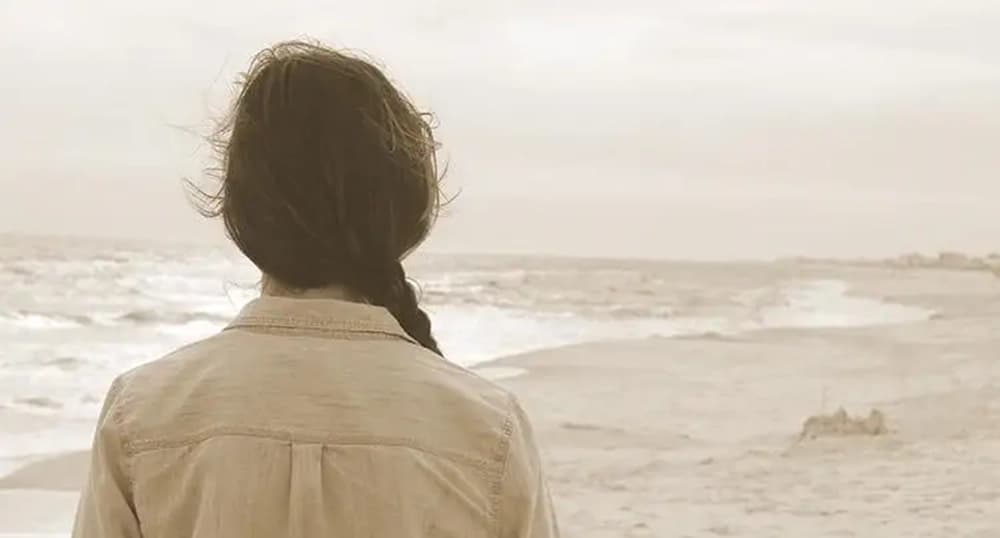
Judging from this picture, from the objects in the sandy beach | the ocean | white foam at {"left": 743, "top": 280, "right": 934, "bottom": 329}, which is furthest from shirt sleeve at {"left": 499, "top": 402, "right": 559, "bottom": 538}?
white foam at {"left": 743, "top": 280, "right": 934, "bottom": 329}

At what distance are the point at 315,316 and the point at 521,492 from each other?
0.16m

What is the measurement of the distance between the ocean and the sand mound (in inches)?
52.7

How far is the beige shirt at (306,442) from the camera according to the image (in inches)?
33.3

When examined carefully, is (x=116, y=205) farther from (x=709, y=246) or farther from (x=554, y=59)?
(x=709, y=246)

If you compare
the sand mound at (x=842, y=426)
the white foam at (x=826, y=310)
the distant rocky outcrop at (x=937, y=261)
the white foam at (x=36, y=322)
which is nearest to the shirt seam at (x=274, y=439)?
the sand mound at (x=842, y=426)

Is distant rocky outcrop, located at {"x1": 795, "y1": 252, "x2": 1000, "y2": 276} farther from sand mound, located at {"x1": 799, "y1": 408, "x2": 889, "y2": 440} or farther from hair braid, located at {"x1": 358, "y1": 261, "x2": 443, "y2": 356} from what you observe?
hair braid, located at {"x1": 358, "y1": 261, "x2": 443, "y2": 356}

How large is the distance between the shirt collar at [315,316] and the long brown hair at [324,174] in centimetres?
2

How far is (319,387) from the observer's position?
87cm

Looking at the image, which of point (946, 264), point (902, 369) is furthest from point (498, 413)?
point (902, 369)

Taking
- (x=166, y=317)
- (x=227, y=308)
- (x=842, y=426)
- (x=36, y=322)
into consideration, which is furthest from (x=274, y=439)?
(x=227, y=308)

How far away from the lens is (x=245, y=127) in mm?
901

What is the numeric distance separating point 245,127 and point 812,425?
3541 mm

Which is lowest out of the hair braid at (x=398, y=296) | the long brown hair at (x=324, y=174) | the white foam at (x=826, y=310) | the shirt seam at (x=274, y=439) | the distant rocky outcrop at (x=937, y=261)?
the white foam at (x=826, y=310)

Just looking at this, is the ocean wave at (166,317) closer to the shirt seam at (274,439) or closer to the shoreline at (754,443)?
the shoreline at (754,443)
